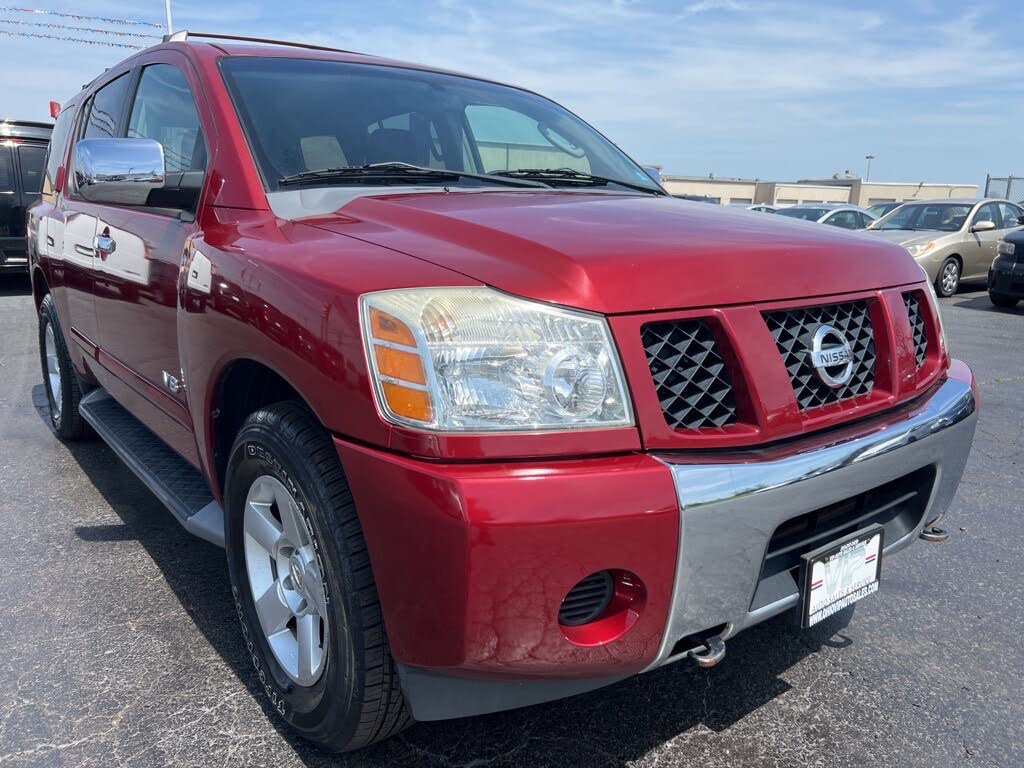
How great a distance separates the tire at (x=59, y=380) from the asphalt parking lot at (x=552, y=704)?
0.97 meters

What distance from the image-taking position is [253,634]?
219cm

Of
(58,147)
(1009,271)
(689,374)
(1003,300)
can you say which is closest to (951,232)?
(1003,300)

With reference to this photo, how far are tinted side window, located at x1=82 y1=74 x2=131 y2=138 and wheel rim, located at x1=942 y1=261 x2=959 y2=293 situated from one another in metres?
11.8

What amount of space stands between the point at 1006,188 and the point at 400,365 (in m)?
31.4

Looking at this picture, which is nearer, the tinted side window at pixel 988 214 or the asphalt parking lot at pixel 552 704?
the asphalt parking lot at pixel 552 704

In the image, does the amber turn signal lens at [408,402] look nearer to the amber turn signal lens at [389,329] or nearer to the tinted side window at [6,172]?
the amber turn signal lens at [389,329]

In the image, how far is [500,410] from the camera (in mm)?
1544

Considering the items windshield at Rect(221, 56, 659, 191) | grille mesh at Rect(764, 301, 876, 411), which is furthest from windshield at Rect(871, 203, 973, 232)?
grille mesh at Rect(764, 301, 876, 411)

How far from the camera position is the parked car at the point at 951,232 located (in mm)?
12008

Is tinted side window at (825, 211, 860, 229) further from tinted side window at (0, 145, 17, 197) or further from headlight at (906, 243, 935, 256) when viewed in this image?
tinted side window at (0, 145, 17, 197)

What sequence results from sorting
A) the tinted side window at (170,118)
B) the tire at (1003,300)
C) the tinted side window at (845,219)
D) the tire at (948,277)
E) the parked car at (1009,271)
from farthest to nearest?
the tinted side window at (845,219), the tire at (948,277), the tire at (1003,300), the parked car at (1009,271), the tinted side window at (170,118)

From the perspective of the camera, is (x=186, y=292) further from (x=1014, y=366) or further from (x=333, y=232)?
(x=1014, y=366)

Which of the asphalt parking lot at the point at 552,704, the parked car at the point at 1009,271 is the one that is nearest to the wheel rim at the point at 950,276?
the parked car at the point at 1009,271

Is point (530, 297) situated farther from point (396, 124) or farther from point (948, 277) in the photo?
point (948, 277)
